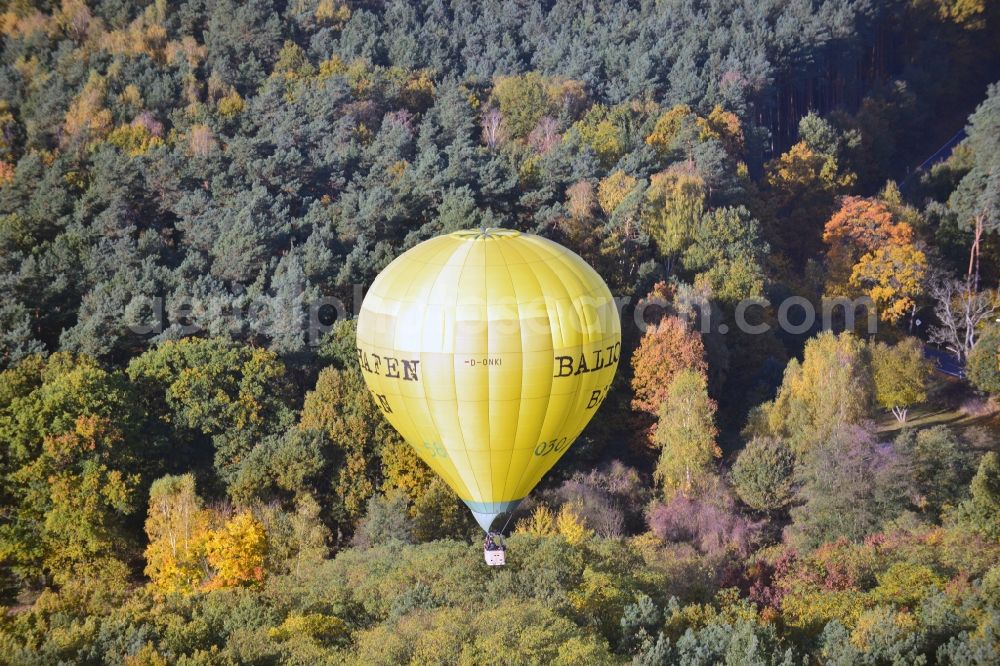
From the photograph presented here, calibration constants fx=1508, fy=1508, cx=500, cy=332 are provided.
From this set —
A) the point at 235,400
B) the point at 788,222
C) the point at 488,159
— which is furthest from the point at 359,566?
the point at 788,222

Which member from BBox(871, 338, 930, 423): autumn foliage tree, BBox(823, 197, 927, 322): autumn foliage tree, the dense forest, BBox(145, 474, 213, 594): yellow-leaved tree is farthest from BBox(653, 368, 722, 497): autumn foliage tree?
BBox(145, 474, 213, 594): yellow-leaved tree

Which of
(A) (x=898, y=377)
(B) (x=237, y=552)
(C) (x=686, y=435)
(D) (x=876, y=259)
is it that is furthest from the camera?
(D) (x=876, y=259)

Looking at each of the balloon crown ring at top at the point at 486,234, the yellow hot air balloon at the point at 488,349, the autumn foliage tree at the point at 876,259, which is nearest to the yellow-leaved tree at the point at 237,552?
the yellow hot air balloon at the point at 488,349

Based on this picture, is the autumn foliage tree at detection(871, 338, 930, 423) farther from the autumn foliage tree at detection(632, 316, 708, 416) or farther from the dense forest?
the autumn foliage tree at detection(632, 316, 708, 416)

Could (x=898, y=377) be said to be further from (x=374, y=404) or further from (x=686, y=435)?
(x=374, y=404)

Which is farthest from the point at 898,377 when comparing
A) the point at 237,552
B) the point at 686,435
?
the point at 237,552

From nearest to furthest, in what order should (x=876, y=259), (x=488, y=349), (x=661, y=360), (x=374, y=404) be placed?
1. (x=488, y=349)
2. (x=374, y=404)
3. (x=661, y=360)
4. (x=876, y=259)

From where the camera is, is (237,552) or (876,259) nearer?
(237,552)

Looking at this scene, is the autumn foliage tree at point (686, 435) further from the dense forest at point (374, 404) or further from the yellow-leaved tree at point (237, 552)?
the yellow-leaved tree at point (237, 552)
